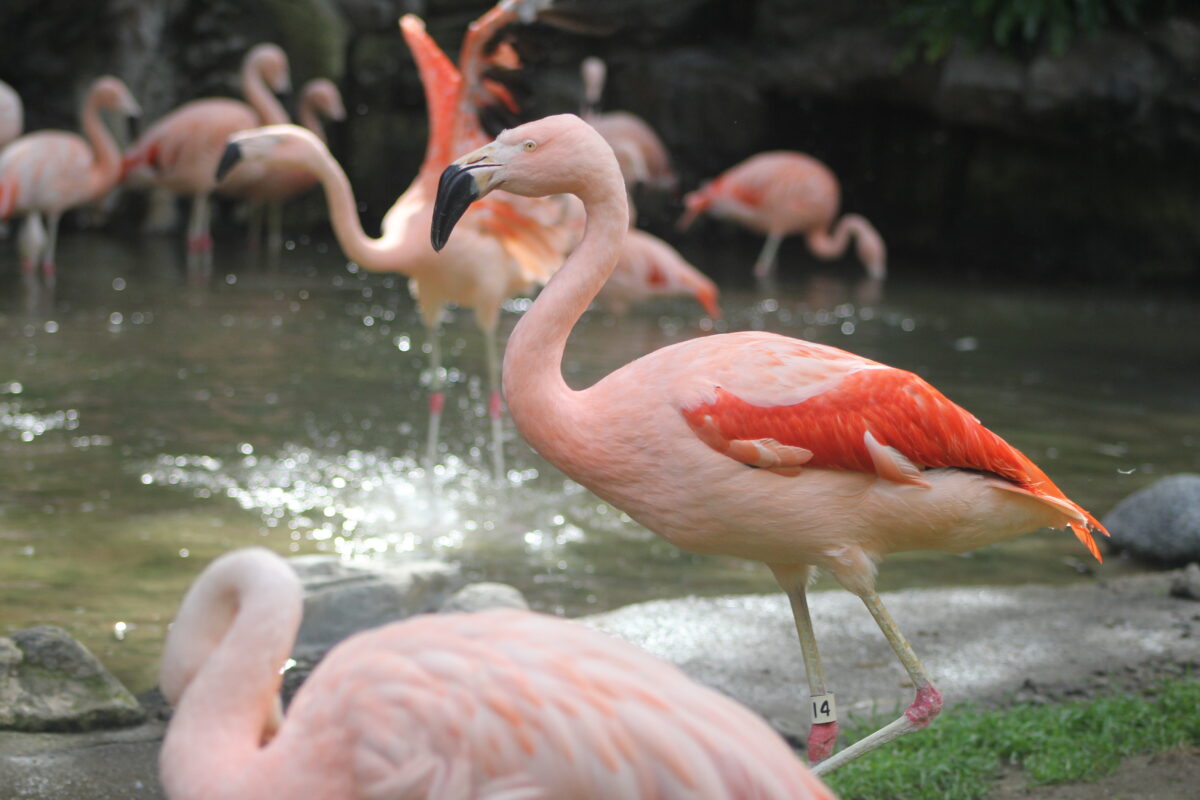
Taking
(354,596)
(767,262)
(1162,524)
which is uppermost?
(354,596)

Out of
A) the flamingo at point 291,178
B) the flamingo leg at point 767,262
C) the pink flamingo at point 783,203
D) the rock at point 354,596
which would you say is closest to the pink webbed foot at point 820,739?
the rock at point 354,596

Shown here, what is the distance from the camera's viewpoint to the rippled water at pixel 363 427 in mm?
4762

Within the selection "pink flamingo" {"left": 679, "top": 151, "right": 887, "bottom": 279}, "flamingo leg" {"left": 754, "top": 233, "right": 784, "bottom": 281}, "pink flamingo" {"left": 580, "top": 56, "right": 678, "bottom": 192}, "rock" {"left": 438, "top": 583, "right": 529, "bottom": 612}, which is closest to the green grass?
"rock" {"left": 438, "top": 583, "right": 529, "bottom": 612}

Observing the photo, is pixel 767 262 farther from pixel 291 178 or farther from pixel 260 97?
pixel 260 97

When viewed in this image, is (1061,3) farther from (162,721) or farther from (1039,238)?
(162,721)

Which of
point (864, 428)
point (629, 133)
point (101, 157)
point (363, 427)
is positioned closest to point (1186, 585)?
point (864, 428)

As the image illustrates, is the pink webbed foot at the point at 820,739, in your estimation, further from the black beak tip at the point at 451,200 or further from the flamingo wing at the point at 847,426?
the black beak tip at the point at 451,200

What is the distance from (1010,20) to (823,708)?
34.6 feet

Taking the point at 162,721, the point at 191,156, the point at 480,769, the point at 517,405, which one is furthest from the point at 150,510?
the point at 191,156

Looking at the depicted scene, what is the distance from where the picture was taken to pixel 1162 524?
498 cm

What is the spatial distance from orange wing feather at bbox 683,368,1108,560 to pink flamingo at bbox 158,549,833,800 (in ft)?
2.76

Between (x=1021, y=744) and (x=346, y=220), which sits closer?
(x=1021, y=744)

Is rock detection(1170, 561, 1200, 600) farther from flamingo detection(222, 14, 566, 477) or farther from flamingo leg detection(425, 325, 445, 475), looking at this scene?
flamingo leg detection(425, 325, 445, 475)

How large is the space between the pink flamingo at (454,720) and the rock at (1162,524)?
353 centimetres
